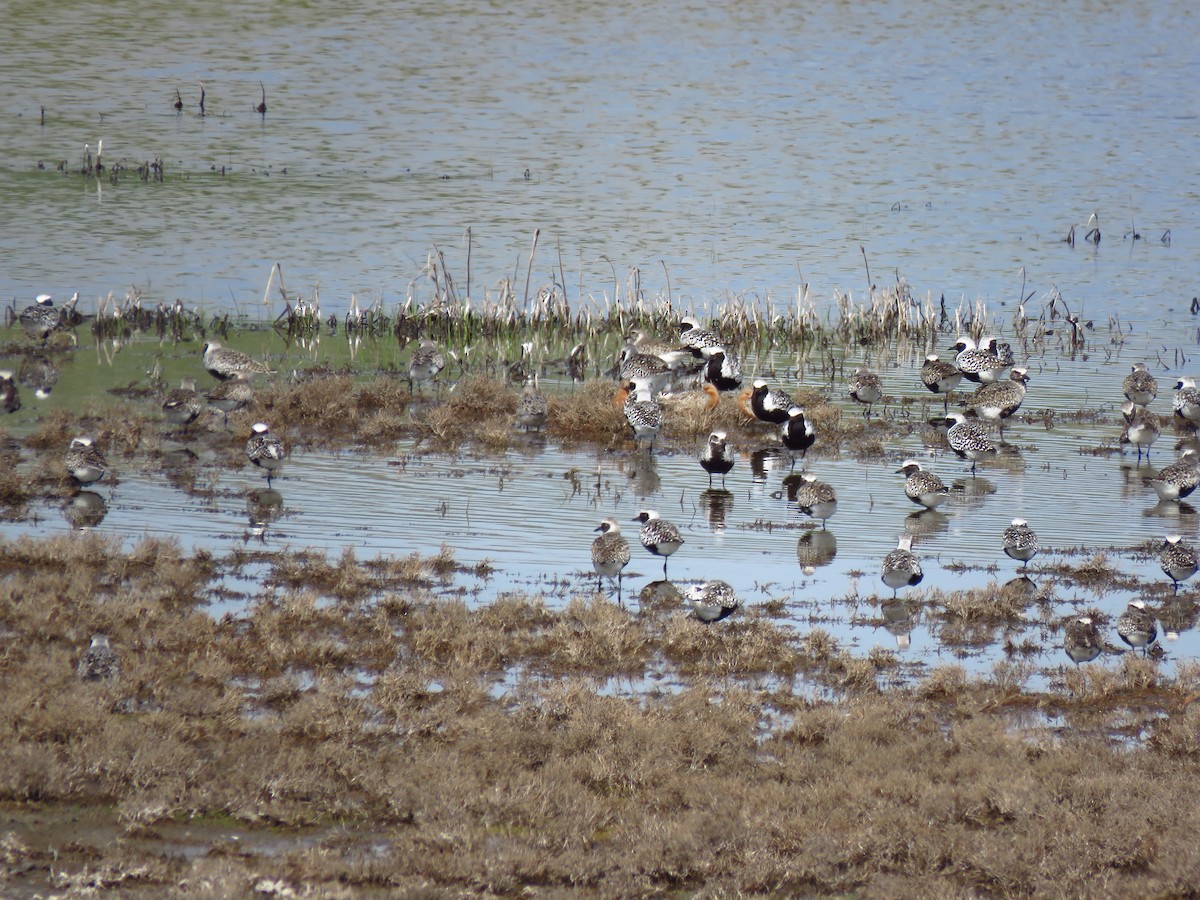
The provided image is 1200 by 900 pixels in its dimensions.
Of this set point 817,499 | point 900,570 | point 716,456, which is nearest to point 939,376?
point 716,456

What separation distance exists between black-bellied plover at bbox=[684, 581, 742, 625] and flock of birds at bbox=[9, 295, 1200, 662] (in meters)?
0.01

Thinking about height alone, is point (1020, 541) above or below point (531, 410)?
above

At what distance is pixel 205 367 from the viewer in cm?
2219

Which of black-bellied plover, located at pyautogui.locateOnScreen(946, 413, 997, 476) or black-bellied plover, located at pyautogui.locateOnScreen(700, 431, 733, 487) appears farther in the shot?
black-bellied plover, located at pyautogui.locateOnScreen(946, 413, 997, 476)

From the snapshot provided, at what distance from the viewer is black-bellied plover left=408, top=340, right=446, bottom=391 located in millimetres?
22062

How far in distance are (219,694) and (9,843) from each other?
2357 millimetres

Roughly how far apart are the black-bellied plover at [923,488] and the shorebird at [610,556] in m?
4.26

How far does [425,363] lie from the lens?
2208 cm

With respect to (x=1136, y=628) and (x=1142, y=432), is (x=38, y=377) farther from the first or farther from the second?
(x=1136, y=628)

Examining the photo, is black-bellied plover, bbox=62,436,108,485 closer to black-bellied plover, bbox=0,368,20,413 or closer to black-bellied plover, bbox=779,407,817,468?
black-bellied plover, bbox=0,368,20,413

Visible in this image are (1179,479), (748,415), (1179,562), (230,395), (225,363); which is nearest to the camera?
(1179,562)

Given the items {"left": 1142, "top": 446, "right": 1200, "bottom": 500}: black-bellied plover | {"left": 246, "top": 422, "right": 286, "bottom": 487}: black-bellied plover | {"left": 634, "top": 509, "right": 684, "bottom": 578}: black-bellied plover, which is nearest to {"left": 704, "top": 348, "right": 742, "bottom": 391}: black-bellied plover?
{"left": 1142, "top": 446, "right": 1200, "bottom": 500}: black-bellied plover

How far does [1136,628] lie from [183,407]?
11.4m

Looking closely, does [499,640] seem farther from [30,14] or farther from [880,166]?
[30,14]
